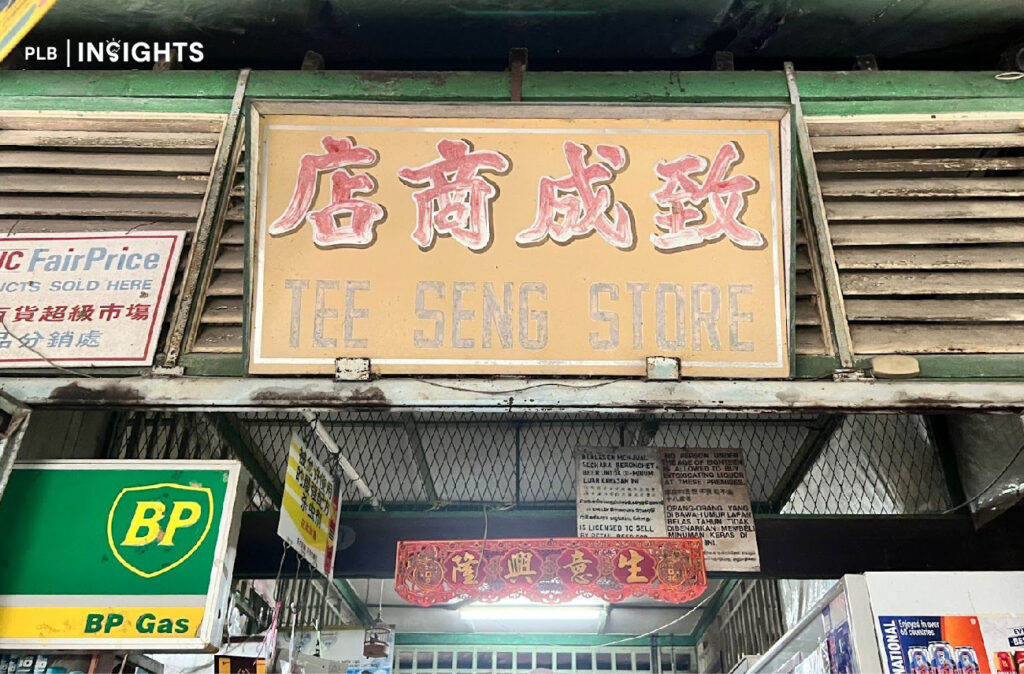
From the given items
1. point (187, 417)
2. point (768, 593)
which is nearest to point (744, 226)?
point (187, 417)

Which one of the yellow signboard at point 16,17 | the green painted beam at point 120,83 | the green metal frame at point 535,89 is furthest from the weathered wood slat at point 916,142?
the yellow signboard at point 16,17

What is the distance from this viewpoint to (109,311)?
3285 mm

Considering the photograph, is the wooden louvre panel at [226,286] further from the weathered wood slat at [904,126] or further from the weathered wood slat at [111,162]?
the weathered wood slat at [904,126]

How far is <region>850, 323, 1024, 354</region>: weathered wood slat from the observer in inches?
127

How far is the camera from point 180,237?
346 centimetres

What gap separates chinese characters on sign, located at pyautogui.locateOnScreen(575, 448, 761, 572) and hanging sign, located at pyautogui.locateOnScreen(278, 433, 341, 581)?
1.61m

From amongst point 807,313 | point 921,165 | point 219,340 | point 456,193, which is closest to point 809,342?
point 807,313

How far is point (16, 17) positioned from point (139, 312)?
122cm

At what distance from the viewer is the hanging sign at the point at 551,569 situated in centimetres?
468

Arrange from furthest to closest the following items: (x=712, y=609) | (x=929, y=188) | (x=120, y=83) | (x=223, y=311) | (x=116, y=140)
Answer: (x=712, y=609) < (x=120, y=83) < (x=116, y=140) < (x=929, y=188) < (x=223, y=311)

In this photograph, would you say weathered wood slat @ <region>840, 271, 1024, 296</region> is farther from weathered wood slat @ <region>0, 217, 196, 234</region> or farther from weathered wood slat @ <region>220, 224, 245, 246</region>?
weathered wood slat @ <region>0, 217, 196, 234</region>

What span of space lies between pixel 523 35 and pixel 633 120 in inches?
39.4

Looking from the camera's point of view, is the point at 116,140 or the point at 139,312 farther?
the point at 116,140

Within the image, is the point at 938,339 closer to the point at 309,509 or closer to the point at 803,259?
the point at 803,259
